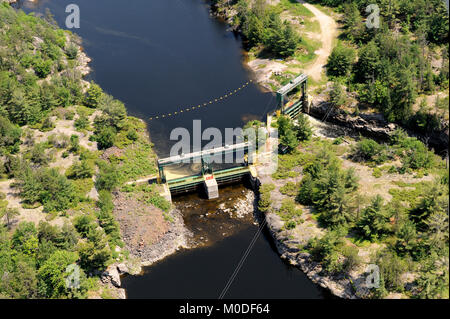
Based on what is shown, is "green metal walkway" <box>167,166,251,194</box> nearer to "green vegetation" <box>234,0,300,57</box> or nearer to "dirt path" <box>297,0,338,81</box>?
"dirt path" <box>297,0,338,81</box>

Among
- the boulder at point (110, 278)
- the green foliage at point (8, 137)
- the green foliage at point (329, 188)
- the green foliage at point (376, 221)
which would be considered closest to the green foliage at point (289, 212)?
the green foliage at point (329, 188)

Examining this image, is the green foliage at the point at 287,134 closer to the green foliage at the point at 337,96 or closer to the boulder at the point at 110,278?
the green foliage at the point at 337,96

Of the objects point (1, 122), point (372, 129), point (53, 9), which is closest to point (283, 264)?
point (372, 129)

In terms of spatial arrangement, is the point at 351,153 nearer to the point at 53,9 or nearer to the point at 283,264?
the point at 283,264

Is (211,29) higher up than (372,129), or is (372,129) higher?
(211,29)

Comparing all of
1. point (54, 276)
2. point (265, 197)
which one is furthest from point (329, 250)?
point (54, 276)

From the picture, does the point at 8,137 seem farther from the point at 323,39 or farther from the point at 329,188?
the point at 323,39
